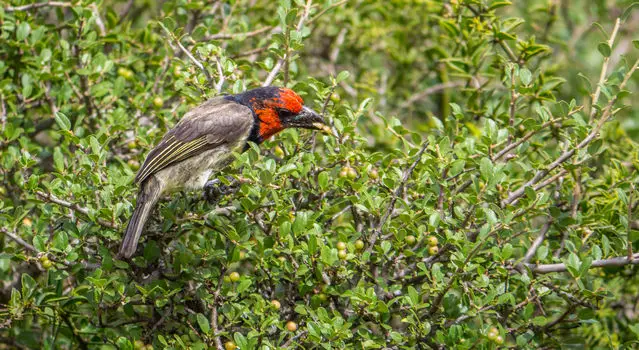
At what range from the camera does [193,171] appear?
3961 mm

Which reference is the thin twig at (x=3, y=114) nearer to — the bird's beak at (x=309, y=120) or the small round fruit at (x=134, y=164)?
the small round fruit at (x=134, y=164)

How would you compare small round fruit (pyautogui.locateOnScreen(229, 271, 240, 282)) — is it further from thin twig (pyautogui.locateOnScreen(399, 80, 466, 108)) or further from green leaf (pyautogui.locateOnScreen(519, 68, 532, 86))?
thin twig (pyautogui.locateOnScreen(399, 80, 466, 108))

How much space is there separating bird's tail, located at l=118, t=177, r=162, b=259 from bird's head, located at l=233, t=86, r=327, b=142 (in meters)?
0.66

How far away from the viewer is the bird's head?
386 cm

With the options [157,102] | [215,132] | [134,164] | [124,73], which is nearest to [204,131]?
[215,132]

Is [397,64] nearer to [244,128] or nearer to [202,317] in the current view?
[244,128]

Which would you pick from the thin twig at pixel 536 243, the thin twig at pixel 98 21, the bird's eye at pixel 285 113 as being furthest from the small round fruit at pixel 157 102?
the thin twig at pixel 536 243

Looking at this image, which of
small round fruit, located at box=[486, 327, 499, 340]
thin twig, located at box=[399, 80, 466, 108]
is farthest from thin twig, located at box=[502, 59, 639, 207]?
thin twig, located at box=[399, 80, 466, 108]

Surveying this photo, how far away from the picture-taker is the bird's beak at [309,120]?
11.8ft

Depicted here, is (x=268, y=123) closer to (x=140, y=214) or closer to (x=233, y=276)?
(x=140, y=214)

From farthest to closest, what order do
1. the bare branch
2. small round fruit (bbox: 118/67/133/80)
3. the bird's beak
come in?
1. small round fruit (bbox: 118/67/133/80)
2. the bird's beak
3. the bare branch

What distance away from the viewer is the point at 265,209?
A: 3.29 metres

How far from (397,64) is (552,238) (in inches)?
108

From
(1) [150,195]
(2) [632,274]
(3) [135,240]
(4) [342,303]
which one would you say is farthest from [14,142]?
(2) [632,274]
